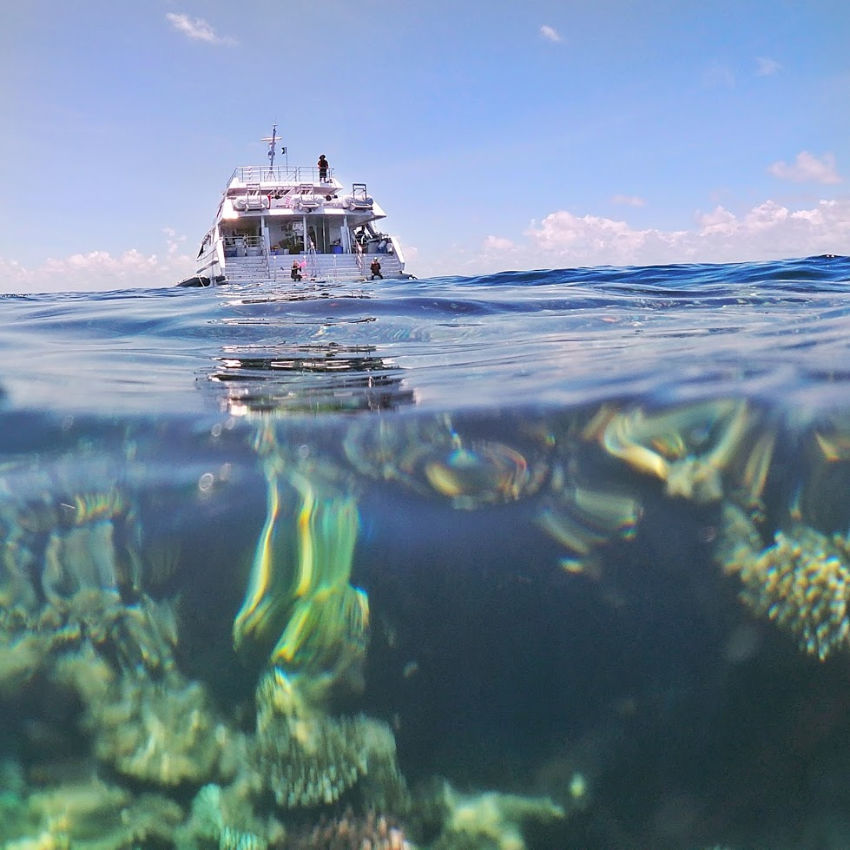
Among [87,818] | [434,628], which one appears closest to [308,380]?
[434,628]

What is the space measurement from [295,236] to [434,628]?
25.8 m

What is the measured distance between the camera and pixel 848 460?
3.48ft

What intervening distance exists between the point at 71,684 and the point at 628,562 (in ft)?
2.50

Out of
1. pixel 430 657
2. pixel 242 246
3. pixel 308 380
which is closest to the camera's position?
pixel 430 657

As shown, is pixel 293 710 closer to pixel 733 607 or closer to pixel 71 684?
pixel 71 684

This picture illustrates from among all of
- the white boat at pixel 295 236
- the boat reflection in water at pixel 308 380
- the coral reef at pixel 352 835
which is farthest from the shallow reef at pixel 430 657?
the white boat at pixel 295 236

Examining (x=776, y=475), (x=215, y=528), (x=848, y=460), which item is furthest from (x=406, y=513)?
(x=848, y=460)

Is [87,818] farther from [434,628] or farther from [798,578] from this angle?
[798,578]

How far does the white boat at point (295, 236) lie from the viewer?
2233cm

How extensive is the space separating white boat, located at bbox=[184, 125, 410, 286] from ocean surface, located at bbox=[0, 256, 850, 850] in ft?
69.3

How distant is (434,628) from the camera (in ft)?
2.78

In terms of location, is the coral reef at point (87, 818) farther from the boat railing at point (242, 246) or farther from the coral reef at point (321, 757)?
the boat railing at point (242, 246)

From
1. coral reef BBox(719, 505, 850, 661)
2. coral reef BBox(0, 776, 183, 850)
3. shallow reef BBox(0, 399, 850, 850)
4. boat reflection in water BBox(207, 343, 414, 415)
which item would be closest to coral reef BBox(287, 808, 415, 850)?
shallow reef BBox(0, 399, 850, 850)

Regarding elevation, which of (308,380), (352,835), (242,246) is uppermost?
(242,246)
